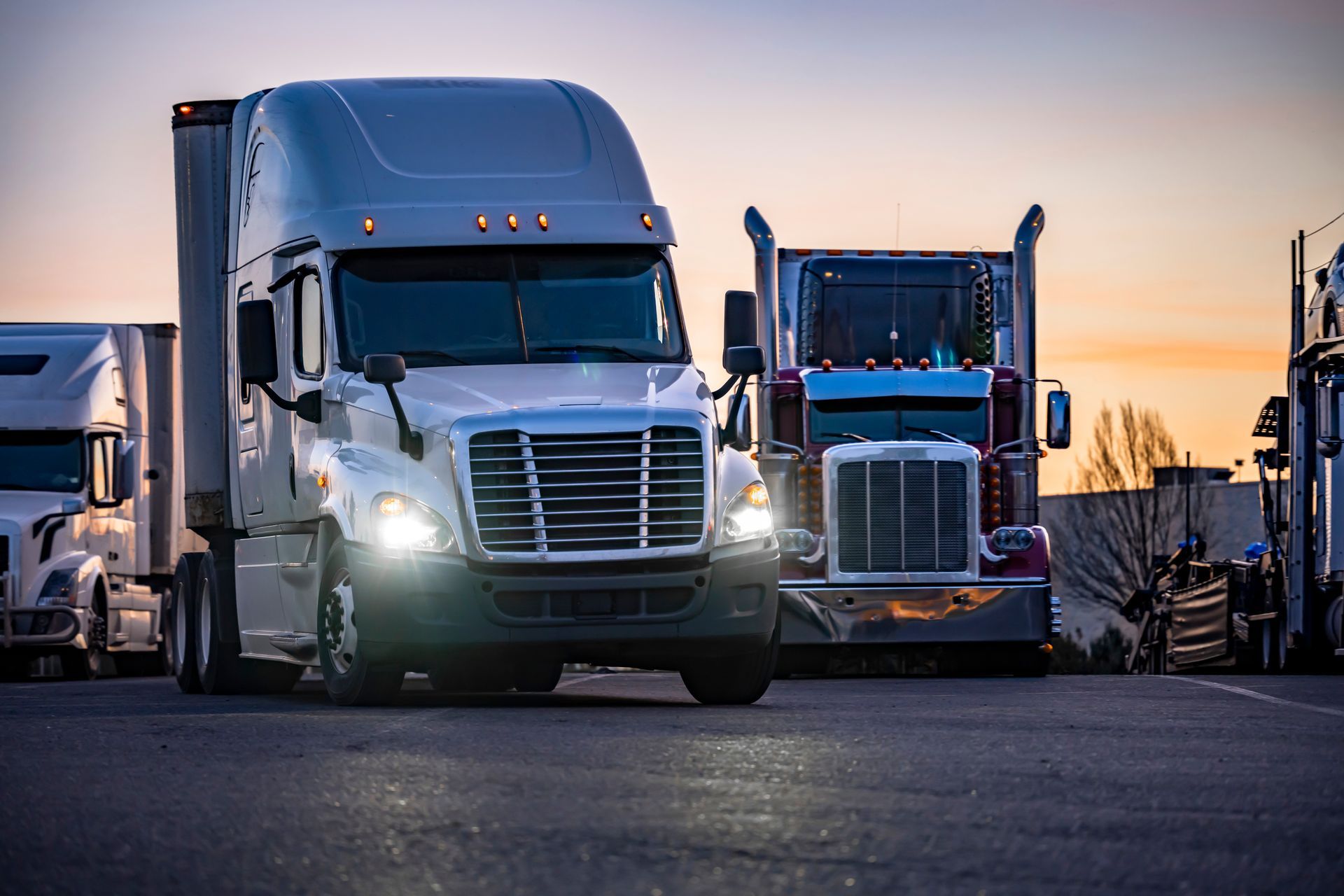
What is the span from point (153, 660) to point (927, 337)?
13035 millimetres

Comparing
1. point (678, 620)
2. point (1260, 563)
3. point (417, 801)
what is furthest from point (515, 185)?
point (1260, 563)

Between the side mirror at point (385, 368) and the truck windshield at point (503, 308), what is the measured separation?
2.10 ft

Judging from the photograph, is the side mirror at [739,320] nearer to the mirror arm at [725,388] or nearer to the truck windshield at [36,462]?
the mirror arm at [725,388]

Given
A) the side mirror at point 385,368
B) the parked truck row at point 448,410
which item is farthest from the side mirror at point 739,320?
the side mirror at point 385,368

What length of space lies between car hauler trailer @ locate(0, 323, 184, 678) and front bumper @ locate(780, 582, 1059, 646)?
9133 mm

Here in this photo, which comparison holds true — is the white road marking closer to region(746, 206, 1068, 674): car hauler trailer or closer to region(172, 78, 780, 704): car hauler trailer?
region(746, 206, 1068, 674): car hauler trailer

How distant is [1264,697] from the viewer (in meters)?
15.1

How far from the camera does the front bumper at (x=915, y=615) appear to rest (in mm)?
21078

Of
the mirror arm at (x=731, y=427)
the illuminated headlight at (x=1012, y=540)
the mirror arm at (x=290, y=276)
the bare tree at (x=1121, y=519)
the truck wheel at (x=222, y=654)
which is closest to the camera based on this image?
the mirror arm at (x=731, y=427)

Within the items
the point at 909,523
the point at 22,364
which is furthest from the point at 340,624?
the point at 22,364

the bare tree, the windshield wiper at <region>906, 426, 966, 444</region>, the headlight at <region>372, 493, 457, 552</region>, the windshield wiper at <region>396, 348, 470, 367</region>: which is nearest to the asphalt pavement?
the headlight at <region>372, 493, 457, 552</region>

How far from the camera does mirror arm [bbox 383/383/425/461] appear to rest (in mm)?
12828

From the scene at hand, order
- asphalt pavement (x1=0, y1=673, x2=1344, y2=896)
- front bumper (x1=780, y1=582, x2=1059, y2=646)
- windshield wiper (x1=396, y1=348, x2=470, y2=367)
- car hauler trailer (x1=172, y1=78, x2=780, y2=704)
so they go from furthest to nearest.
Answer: front bumper (x1=780, y1=582, x2=1059, y2=646) → windshield wiper (x1=396, y1=348, x2=470, y2=367) → car hauler trailer (x1=172, y1=78, x2=780, y2=704) → asphalt pavement (x1=0, y1=673, x2=1344, y2=896)

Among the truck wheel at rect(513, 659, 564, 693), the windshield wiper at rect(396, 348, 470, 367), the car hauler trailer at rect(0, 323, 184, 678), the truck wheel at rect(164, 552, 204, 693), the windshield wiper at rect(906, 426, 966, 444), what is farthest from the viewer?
the car hauler trailer at rect(0, 323, 184, 678)
